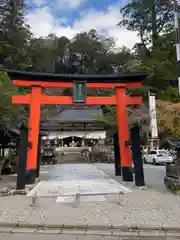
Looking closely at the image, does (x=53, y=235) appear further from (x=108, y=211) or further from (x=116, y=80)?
(x=116, y=80)

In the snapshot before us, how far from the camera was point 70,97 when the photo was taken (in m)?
12.1

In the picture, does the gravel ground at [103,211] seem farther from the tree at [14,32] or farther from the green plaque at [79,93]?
the tree at [14,32]

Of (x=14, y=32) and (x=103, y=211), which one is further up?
(x=14, y=32)

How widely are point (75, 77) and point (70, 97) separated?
905mm

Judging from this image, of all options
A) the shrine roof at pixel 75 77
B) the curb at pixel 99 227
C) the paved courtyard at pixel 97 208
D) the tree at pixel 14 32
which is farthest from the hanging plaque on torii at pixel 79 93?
the tree at pixel 14 32

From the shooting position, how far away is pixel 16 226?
5.76 metres

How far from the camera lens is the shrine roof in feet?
38.5

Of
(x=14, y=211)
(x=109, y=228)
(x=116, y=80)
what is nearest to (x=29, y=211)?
(x=14, y=211)

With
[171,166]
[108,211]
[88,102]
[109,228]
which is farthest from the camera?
[88,102]

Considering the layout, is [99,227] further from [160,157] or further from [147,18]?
[147,18]

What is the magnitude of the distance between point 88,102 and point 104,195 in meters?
4.49

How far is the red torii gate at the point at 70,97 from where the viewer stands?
1171 centimetres

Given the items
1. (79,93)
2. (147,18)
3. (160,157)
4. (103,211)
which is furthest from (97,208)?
(147,18)

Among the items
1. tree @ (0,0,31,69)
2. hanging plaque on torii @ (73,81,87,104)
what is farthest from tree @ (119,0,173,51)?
hanging plaque on torii @ (73,81,87,104)
